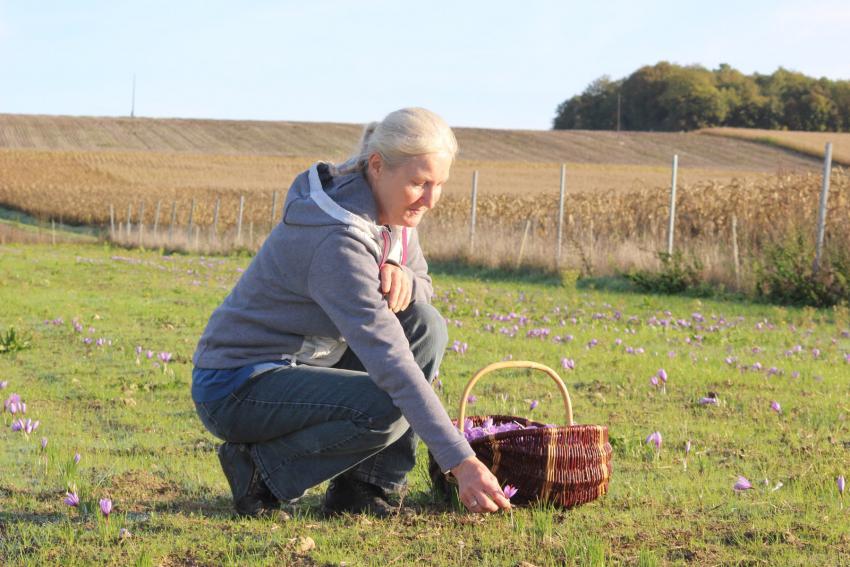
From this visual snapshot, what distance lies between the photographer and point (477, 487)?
3.12 m

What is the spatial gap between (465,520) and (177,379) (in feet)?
12.2

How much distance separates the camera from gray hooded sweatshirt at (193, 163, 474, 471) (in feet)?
10.6

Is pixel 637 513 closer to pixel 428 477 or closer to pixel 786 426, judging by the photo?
pixel 428 477

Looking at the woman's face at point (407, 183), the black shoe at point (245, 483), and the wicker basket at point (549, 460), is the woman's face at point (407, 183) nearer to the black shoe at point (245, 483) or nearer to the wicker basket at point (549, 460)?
the wicker basket at point (549, 460)

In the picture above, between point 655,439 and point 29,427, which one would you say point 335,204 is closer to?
point 655,439

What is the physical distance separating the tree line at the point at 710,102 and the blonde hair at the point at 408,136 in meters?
90.7

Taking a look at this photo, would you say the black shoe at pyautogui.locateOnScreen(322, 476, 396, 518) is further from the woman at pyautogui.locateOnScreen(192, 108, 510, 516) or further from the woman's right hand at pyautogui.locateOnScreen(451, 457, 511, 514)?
the woman's right hand at pyautogui.locateOnScreen(451, 457, 511, 514)

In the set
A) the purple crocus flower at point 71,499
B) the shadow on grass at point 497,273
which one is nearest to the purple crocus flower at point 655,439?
the purple crocus flower at point 71,499

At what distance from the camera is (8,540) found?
3375 millimetres

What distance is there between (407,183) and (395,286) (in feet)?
1.22

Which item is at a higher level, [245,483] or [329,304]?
[329,304]

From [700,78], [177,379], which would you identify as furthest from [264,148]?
[177,379]

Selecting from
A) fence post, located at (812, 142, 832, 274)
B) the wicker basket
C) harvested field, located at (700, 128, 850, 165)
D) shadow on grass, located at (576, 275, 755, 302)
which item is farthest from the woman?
harvested field, located at (700, 128, 850, 165)

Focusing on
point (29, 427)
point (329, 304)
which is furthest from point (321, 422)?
point (29, 427)
